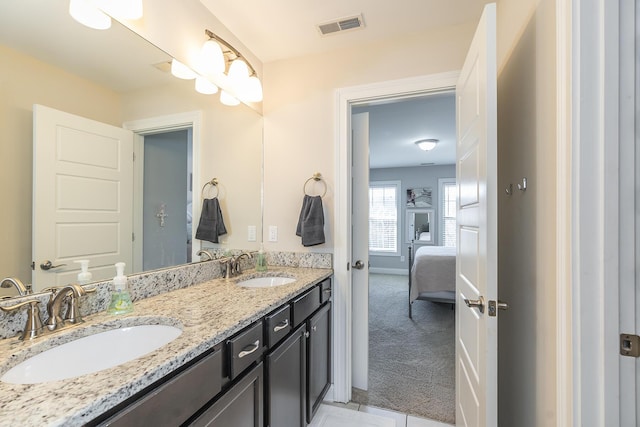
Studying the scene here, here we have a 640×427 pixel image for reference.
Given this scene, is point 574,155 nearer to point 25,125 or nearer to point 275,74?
point 25,125

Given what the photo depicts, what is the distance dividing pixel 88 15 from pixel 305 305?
63.6 inches

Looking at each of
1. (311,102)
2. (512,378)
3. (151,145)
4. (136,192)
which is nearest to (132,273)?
(136,192)

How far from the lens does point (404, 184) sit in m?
6.78

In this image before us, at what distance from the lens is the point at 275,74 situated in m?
2.26

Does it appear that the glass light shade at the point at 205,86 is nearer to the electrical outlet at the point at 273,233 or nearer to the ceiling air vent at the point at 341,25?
the ceiling air vent at the point at 341,25

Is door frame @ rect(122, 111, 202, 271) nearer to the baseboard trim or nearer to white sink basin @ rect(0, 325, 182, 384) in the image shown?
white sink basin @ rect(0, 325, 182, 384)

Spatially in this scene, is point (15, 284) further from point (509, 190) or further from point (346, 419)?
point (509, 190)

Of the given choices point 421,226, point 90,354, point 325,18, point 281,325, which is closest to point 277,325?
point 281,325

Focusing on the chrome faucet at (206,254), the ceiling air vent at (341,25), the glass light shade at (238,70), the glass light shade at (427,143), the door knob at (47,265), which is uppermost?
the ceiling air vent at (341,25)

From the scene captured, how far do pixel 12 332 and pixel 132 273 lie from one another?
0.45m

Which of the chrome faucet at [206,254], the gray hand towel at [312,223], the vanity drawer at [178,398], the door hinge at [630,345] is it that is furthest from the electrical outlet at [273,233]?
the door hinge at [630,345]

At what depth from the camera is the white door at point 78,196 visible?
40.7 inches

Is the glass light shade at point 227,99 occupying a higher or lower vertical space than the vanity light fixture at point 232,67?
lower

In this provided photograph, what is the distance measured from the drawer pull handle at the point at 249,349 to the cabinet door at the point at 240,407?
9 cm
